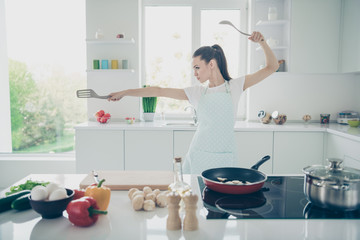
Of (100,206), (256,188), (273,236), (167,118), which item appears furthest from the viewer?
(167,118)

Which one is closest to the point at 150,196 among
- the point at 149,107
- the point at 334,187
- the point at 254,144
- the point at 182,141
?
the point at 334,187

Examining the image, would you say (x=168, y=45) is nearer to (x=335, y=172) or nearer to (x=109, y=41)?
(x=109, y=41)

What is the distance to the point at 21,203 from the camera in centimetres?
116

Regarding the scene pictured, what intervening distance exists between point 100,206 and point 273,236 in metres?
0.59

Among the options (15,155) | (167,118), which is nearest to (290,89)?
(167,118)

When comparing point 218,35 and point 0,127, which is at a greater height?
point 218,35

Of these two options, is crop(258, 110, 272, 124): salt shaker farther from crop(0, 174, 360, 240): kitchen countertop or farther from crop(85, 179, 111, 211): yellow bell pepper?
crop(85, 179, 111, 211): yellow bell pepper

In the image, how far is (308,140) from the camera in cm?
320

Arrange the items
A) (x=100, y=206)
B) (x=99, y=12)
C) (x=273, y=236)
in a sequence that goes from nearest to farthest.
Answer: (x=273, y=236) < (x=100, y=206) < (x=99, y=12)

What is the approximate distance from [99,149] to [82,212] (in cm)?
234

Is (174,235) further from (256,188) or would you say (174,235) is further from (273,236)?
(256,188)

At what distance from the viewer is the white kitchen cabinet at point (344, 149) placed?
2652 mm

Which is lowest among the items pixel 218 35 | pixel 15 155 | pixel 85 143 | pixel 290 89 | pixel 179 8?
pixel 15 155

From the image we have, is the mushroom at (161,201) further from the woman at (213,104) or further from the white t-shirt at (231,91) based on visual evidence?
the white t-shirt at (231,91)
